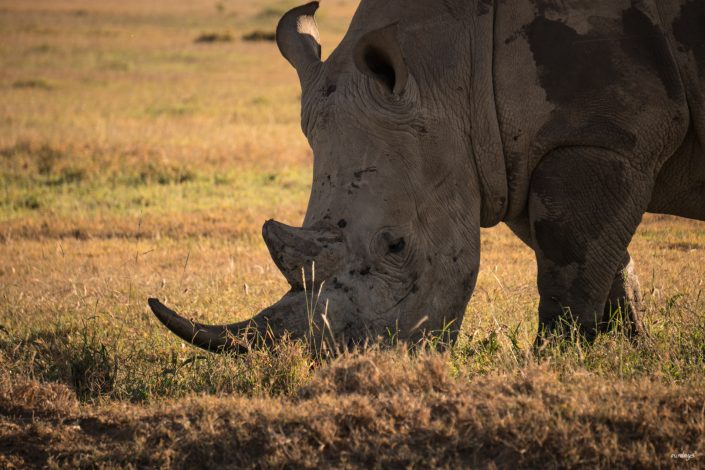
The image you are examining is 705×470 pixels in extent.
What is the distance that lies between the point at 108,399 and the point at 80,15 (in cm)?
3458

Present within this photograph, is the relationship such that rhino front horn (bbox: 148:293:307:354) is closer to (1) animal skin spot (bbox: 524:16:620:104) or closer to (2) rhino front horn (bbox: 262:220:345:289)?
(2) rhino front horn (bbox: 262:220:345:289)

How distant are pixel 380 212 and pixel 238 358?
94 centimetres

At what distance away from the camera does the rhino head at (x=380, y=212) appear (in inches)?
187

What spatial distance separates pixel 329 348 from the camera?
4.73m

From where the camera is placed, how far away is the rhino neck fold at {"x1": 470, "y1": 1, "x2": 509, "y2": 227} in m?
5.18

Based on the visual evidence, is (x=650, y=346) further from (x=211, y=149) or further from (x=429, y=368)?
(x=211, y=149)

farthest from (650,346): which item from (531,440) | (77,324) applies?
(77,324)

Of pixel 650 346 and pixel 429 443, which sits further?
pixel 650 346

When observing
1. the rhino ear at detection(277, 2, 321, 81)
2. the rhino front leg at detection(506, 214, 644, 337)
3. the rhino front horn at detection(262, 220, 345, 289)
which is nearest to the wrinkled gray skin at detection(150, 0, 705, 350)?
the rhino front horn at detection(262, 220, 345, 289)

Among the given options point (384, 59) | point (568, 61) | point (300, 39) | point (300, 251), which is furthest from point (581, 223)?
point (300, 39)

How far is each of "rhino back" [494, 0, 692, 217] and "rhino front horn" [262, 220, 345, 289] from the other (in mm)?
1060

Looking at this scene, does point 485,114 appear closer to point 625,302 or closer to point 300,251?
point 300,251

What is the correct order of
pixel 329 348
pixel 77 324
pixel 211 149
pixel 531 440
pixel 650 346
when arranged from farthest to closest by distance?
pixel 211 149
pixel 77 324
pixel 650 346
pixel 329 348
pixel 531 440

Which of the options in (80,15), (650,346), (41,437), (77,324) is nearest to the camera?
(41,437)
